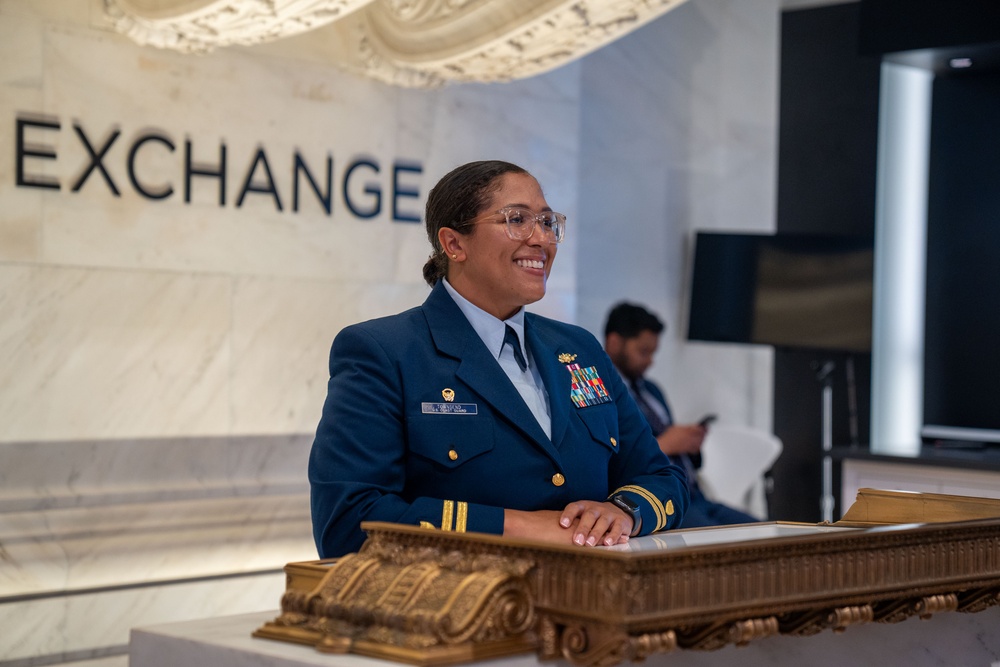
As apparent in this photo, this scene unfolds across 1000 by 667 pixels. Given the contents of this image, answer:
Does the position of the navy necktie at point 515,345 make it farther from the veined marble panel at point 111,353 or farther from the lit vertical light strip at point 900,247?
the lit vertical light strip at point 900,247

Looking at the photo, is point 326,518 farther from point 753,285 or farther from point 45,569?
point 753,285

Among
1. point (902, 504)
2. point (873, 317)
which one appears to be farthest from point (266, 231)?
point (873, 317)

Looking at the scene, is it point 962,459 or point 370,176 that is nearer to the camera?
point 370,176

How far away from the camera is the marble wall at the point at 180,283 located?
4570 millimetres

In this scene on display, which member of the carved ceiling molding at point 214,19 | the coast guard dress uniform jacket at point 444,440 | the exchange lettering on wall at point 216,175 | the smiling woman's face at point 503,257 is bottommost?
the coast guard dress uniform jacket at point 444,440

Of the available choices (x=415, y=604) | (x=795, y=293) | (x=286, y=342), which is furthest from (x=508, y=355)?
(x=795, y=293)

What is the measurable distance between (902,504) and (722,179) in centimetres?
594

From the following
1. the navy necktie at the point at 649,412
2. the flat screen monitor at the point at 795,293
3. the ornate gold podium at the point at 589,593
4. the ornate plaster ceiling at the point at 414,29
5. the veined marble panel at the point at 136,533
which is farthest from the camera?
the flat screen monitor at the point at 795,293

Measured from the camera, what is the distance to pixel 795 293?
7.41 metres

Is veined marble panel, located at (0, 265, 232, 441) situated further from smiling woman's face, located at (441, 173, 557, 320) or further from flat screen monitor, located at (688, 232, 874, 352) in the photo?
flat screen monitor, located at (688, 232, 874, 352)

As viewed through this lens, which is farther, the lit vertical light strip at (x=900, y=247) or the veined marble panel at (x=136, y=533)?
the lit vertical light strip at (x=900, y=247)

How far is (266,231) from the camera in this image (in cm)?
521

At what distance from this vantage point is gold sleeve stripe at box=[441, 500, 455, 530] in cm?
222

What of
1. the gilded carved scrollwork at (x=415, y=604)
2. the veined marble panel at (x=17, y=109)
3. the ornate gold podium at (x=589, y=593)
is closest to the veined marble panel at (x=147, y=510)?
the veined marble panel at (x=17, y=109)
